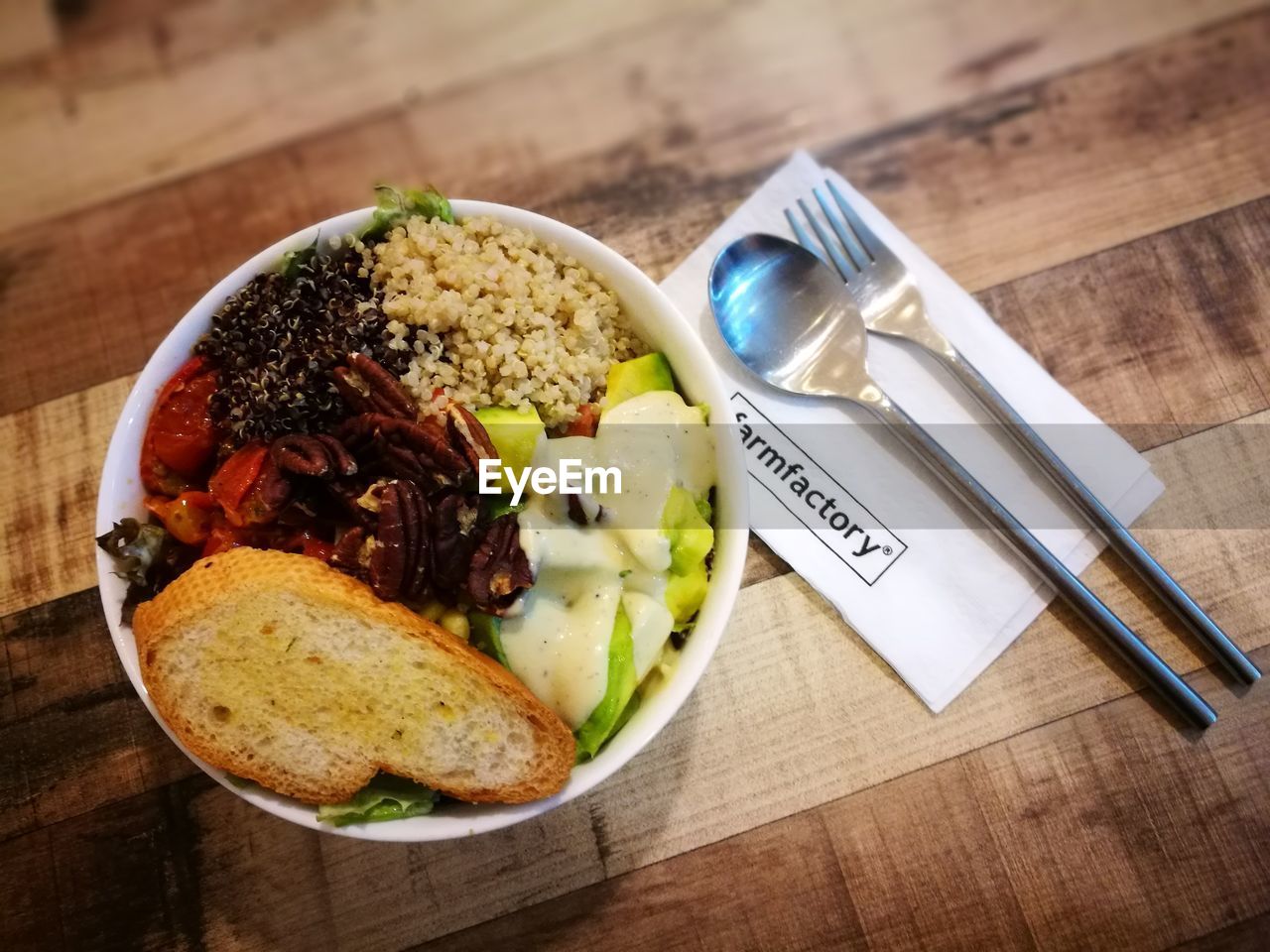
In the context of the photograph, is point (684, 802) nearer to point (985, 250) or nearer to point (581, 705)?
point (581, 705)

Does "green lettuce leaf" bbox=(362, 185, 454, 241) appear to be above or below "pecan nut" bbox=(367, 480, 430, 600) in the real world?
above

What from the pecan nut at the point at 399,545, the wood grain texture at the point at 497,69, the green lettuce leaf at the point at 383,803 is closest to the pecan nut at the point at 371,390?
the pecan nut at the point at 399,545

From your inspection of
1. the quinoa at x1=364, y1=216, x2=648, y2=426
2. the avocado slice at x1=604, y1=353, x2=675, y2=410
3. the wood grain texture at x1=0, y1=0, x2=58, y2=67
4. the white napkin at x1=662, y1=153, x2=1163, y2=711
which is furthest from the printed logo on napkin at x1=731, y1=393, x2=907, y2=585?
the wood grain texture at x1=0, y1=0, x2=58, y2=67

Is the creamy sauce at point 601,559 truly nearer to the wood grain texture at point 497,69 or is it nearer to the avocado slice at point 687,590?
the avocado slice at point 687,590

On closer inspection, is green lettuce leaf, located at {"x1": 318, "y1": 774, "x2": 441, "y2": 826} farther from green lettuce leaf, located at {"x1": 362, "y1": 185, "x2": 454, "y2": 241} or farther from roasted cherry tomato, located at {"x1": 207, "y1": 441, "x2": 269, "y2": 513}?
green lettuce leaf, located at {"x1": 362, "y1": 185, "x2": 454, "y2": 241}

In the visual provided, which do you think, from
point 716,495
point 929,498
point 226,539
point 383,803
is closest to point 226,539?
point 226,539

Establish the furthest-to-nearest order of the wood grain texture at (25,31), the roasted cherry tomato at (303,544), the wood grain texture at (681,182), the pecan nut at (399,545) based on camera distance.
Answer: the wood grain texture at (25,31)
the wood grain texture at (681,182)
the roasted cherry tomato at (303,544)
the pecan nut at (399,545)

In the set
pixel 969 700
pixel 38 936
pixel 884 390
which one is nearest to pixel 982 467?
pixel 884 390
